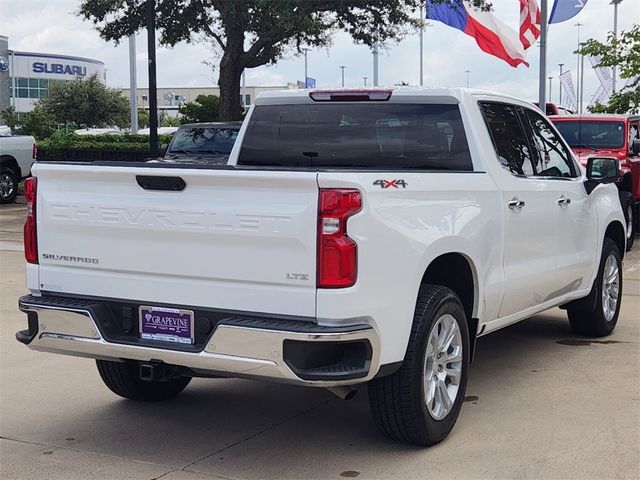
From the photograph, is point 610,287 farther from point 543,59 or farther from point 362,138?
point 543,59

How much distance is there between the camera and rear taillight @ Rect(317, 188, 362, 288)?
4219 millimetres

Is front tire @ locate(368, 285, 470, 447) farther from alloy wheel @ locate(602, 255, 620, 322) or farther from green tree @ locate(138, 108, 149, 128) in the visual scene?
green tree @ locate(138, 108, 149, 128)

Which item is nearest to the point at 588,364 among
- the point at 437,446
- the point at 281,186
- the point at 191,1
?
the point at 437,446

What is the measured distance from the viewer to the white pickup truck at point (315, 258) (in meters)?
4.29

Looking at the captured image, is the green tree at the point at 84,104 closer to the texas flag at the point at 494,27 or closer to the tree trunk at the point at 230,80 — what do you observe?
the tree trunk at the point at 230,80

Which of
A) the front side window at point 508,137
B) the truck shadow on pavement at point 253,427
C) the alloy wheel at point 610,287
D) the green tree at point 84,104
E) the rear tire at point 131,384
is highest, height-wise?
the green tree at point 84,104

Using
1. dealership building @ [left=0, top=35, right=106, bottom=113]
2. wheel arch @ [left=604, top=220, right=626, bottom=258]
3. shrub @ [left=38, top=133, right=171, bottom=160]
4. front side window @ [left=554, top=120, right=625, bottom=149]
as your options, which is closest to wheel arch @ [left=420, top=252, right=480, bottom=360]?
wheel arch @ [left=604, top=220, right=626, bottom=258]

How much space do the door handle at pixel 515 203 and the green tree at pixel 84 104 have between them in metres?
55.0

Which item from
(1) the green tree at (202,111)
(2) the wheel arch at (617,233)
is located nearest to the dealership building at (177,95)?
(1) the green tree at (202,111)

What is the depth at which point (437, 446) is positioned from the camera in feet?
16.5

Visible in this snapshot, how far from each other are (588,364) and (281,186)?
3566 mm

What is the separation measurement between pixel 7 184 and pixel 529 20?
42.4 feet

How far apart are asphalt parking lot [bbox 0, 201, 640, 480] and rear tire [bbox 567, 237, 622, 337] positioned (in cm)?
39

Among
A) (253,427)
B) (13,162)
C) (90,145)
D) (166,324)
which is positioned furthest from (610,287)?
(90,145)
